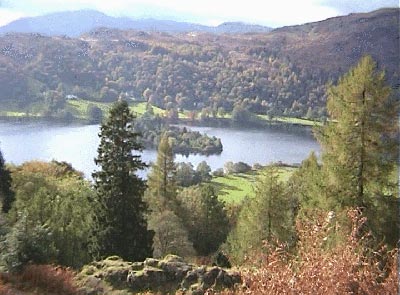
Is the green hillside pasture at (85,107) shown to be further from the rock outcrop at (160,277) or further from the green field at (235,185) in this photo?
the rock outcrop at (160,277)

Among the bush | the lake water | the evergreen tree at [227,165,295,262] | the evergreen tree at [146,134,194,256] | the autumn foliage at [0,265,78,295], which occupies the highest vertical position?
the bush

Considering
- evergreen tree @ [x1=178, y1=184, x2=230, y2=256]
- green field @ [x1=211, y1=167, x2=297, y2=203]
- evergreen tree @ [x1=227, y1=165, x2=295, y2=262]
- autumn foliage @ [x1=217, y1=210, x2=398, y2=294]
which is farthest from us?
green field @ [x1=211, y1=167, x2=297, y2=203]

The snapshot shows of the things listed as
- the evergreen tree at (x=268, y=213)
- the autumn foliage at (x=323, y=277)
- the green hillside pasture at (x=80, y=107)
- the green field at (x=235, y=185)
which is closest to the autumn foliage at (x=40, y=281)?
the autumn foliage at (x=323, y=277)

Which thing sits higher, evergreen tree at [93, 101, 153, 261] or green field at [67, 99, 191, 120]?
evergreen tree at [93, 101, 153, 261]

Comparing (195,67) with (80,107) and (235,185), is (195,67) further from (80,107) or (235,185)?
(235,185)

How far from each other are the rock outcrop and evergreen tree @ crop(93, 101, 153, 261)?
4.57 metres

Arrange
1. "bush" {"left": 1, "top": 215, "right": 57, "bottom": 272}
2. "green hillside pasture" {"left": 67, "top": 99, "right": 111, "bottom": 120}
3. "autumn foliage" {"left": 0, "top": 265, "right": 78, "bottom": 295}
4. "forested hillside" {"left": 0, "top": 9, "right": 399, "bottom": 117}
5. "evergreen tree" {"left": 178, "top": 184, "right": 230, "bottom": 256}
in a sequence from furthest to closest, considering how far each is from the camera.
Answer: "forested hillside" {"left": 0, "top": 9, "right": 399, "bottom": 117}, "green hillside pasture" {"left": 67, "top": 99, "right": 111, "bottom": 120}, "evergreen tree" {"left": 178, "top": 184, "right": 230, "bottom": 256}, "bush" {"left": 1, "top": 215, "right": 57, "bottom": 272}, "autumn foliage" {"left": 0, "top": 265, "right": 78, "bottom": 295}

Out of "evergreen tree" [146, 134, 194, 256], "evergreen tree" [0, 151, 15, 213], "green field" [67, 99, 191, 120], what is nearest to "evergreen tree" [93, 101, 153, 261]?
"evergreen tree" [0, 151, 15, 213]

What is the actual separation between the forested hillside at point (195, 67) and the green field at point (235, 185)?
4997 cm

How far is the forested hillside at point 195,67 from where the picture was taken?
362ft

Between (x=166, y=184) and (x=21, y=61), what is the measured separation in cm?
11014

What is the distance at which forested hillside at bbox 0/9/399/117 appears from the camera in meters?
110

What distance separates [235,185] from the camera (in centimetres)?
4719

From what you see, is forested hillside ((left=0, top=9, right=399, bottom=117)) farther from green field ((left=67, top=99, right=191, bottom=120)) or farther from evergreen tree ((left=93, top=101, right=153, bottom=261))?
evergreen tree ((left=93, top=101, right=153, bottom=261))
